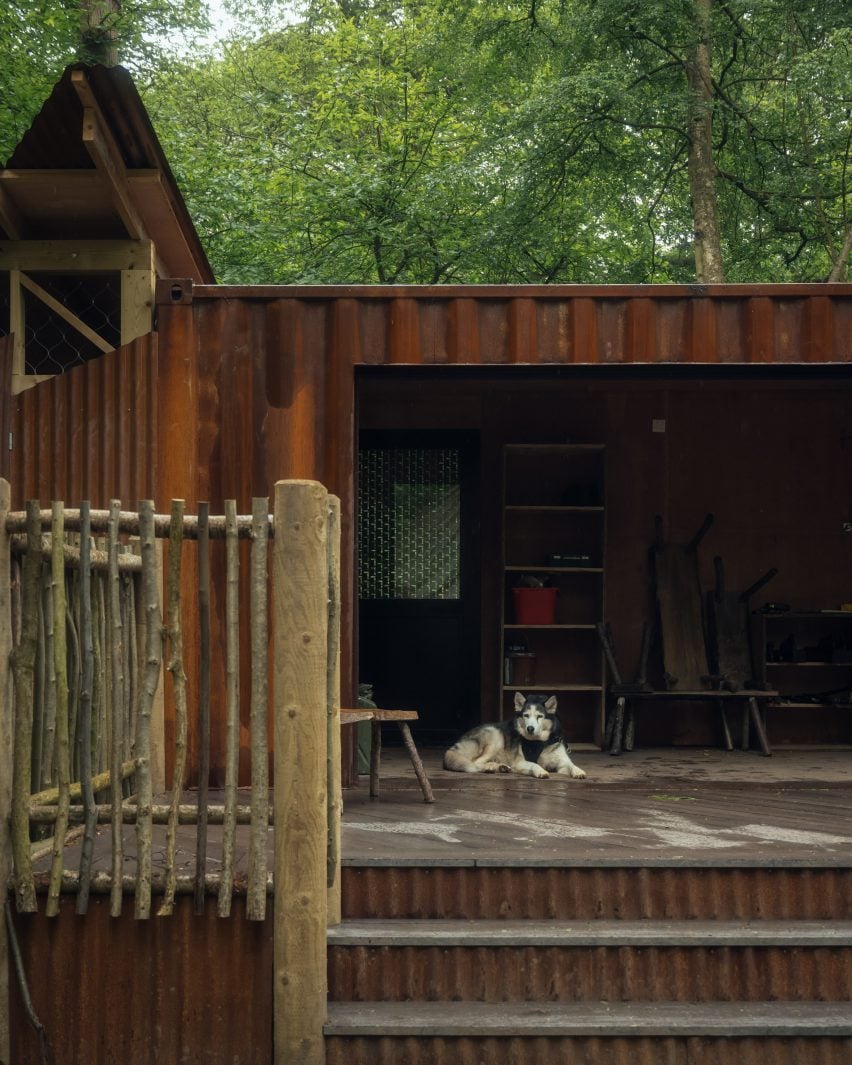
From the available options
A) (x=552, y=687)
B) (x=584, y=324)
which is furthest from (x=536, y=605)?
(x=584, y=324)

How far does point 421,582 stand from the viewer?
10141 millimetres

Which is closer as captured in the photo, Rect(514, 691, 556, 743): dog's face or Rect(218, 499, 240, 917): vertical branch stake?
Rect(218, 499, 240, 917): vertical branch stake

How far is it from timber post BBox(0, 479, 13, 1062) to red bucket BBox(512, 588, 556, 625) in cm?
558

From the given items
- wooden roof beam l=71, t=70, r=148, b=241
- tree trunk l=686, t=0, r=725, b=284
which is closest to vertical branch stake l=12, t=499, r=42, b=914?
wooden roof beam l=71, t=70, r=148, b=241

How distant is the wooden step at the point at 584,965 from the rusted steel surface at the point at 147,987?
0.34 metres

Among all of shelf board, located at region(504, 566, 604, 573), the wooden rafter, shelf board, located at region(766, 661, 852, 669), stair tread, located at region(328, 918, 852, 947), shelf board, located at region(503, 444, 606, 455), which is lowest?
stair tread, located at region(328, 918, 852, 947)

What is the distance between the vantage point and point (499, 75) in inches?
719

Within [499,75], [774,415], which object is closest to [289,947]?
[774,415]

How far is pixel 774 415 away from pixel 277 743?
21.2ft

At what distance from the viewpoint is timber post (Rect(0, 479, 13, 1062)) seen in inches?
170

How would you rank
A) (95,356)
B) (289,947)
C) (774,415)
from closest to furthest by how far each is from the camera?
(289,947) → (95,356) → (774,415)

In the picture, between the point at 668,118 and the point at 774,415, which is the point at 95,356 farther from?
the point at 668,118

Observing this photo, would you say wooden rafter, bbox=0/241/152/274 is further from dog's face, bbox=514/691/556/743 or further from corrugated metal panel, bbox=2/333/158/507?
dog's face, bbox=514/691/556/743

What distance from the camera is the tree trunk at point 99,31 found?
635 inches
